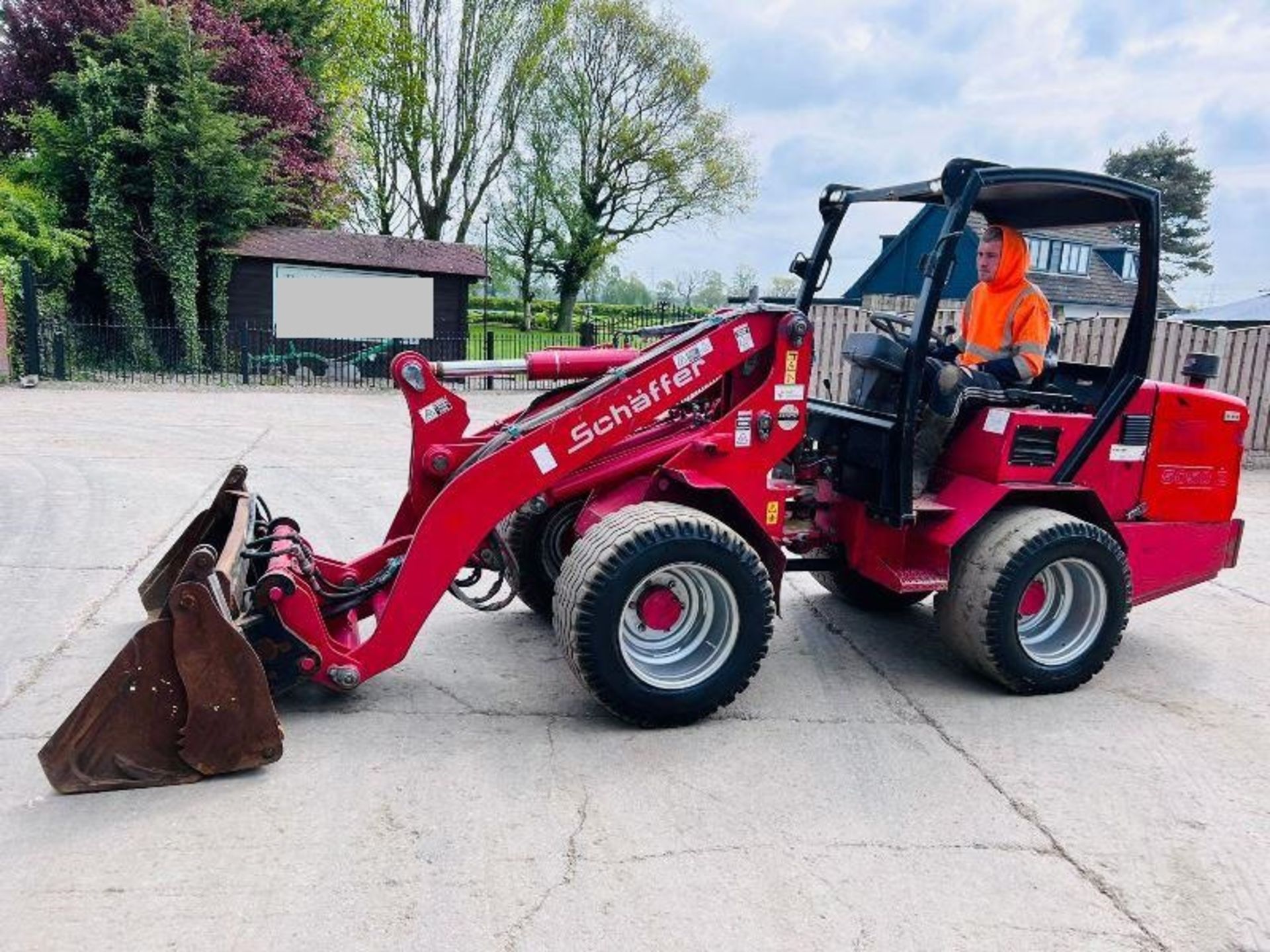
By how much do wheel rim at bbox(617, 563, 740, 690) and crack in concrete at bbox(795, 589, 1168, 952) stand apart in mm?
1029

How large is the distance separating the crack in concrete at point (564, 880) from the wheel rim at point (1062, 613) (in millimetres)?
2381

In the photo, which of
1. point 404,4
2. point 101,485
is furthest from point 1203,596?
point 404,4

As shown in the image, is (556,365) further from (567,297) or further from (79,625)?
(567,297)

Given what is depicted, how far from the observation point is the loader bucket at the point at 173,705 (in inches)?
134

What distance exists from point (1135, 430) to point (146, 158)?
1972 cm

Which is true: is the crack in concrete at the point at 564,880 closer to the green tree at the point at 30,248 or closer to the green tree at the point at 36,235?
the green tree at the point at 30,248

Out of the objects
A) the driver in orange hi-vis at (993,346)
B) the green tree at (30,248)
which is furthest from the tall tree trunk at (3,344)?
the driver in orange hi-vis at (993,346)

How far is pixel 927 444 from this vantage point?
16.1 feet

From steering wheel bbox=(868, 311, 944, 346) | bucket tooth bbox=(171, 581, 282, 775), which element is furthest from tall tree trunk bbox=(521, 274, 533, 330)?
bucket tooth bbox=(171, 581, 282, 775)

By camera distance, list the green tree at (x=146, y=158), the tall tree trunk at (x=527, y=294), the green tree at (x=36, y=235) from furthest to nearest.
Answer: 1. the tall tree trunk at (x=527, y=294)
2. the green tree at (x=146, y=158)
3. the green tree at (x=36, y=235)

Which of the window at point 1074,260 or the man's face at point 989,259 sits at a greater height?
the window at point 1074,260

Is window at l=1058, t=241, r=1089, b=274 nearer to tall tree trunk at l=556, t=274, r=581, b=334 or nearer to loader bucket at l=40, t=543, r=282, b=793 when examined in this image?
tall tree trunk at l=556, t=274, r=581, b=334

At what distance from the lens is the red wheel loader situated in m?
3.60

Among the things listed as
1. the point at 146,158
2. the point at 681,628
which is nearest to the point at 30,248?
the point at 146,158
